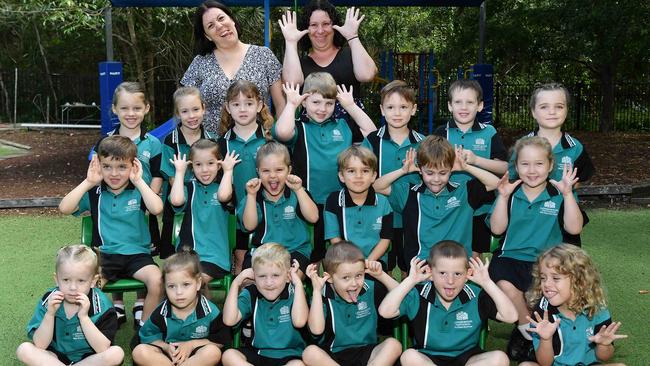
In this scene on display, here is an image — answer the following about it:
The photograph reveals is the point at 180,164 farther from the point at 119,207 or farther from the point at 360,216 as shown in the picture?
the point at 360,216

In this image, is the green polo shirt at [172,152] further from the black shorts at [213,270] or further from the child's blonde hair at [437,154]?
the child's blonde hair at [437,154]

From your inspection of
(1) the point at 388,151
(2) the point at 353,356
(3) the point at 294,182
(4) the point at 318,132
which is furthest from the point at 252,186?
(2) the point at 353,356

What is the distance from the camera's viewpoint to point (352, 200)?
12.9ft

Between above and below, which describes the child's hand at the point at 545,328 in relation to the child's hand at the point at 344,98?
below

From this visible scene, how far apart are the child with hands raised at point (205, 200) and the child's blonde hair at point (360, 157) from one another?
2.05ft

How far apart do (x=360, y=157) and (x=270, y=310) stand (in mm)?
892

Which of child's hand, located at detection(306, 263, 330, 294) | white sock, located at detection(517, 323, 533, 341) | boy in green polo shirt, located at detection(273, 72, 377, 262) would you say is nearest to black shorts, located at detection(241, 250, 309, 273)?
boy in green polo shirt, located at detection(273, 72, 377, 262)

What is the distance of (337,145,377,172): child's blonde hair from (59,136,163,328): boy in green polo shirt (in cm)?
103

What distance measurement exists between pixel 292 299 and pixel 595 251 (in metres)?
3.17

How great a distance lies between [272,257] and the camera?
3525 millimetres

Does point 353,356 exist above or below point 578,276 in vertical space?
below

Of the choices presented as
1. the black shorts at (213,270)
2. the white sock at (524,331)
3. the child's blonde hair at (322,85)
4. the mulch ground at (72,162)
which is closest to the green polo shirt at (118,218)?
the black shorts at (213,270)

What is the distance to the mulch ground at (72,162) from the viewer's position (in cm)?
895

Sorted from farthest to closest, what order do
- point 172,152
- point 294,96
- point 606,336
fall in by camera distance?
1. point 172,152
2. point 294,96
3. point 606,336
